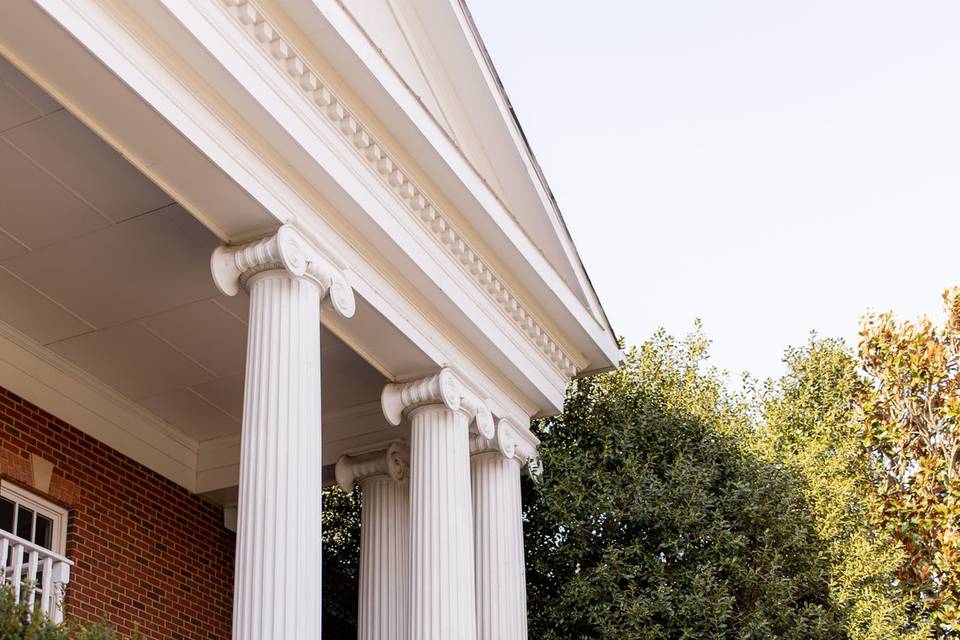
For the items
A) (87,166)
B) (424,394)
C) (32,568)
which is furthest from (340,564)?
(32,568)

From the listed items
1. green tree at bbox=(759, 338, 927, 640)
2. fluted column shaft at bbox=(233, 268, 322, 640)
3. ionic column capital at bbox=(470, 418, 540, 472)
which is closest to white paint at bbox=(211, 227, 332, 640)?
Answer: fluted column shaft at bbox=(233, 268, 322, 640)

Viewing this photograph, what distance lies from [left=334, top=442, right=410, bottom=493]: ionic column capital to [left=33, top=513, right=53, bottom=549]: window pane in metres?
2.90

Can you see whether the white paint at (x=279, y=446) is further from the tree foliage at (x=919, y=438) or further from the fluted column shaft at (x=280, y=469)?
the tree foliage at (x=919, y=438)

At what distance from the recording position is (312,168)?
9992 millimetres

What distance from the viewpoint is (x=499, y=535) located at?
12.9 metres

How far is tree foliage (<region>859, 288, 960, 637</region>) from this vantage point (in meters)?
17.7

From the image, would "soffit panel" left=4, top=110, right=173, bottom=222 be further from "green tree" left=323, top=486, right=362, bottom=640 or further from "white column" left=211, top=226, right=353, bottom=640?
"green tree" left=323, top=486, right=362, bottom=640

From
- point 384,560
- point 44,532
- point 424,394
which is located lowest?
point 384,560

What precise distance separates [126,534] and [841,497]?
8008 millimetres

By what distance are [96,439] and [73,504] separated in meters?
0.74

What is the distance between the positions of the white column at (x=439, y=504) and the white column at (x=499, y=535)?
678 mm

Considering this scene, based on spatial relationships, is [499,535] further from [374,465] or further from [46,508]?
[46,508]

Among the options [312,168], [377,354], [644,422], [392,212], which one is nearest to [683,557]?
[644,422]

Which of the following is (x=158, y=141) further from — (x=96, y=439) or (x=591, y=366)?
(x=591, y=366)
